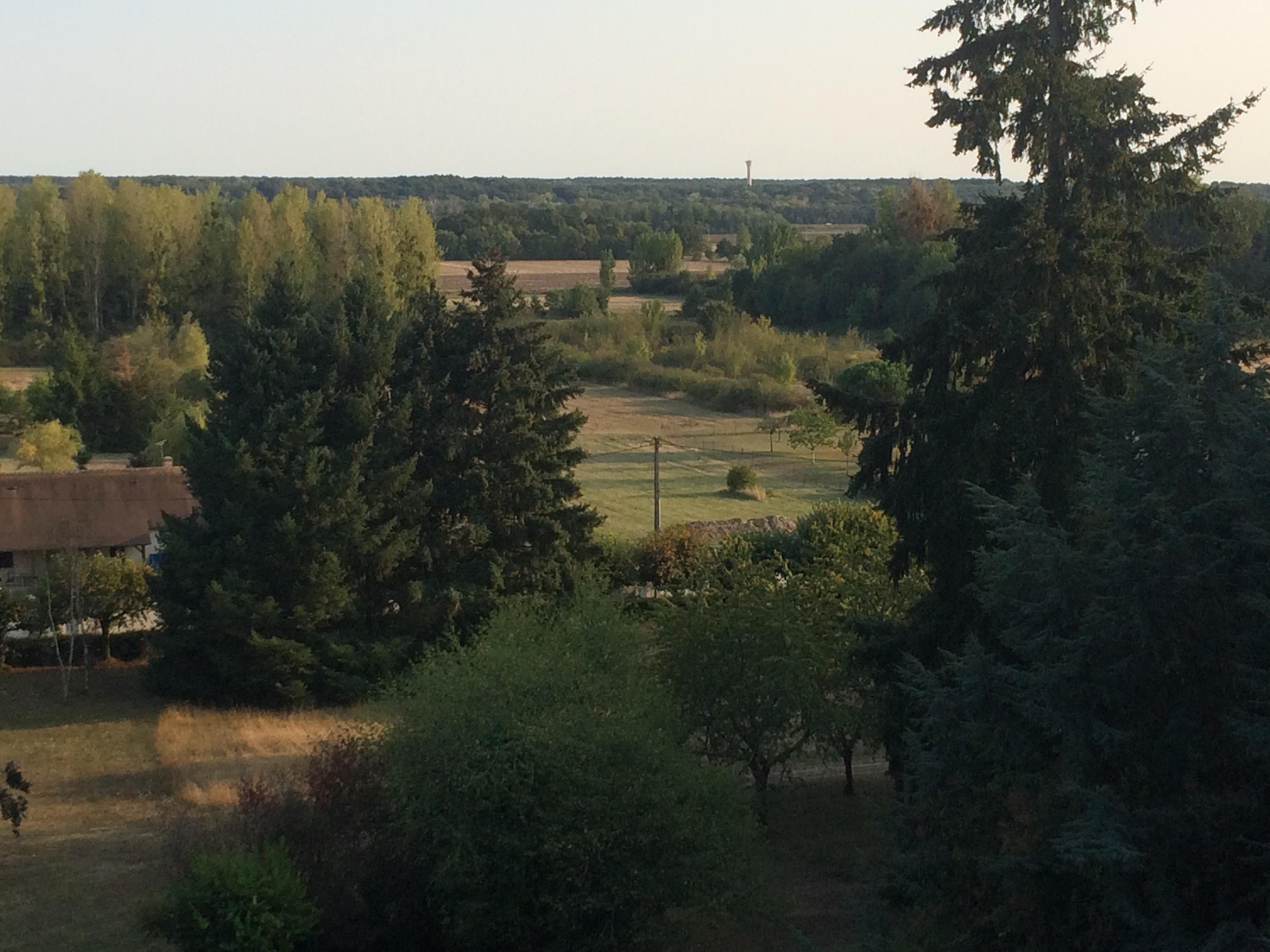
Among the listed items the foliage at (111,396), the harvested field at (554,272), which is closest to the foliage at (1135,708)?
the foliage at (111,396)

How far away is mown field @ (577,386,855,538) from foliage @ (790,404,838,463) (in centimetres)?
77

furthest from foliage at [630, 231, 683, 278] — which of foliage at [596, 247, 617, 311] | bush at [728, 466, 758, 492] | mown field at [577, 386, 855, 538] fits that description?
bush at [728, 466, 758, 492]

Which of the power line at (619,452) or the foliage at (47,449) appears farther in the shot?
the power line at (619,452)

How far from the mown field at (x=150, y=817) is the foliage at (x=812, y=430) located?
26.5 m

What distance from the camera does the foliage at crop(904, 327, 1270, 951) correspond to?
8.60 m

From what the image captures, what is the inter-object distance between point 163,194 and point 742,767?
61.9m

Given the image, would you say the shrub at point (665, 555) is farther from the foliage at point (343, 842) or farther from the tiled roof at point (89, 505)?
the foliage at point (343, 842)

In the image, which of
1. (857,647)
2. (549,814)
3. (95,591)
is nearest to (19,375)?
(95,591)

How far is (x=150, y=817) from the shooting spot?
17.6m

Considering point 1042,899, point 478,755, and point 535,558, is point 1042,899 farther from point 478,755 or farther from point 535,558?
point 535,558

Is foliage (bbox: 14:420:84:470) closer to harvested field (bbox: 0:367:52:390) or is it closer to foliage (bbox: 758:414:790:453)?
harvested field (bbox: 0:367:52:390)

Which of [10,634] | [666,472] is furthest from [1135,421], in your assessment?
[666,472]

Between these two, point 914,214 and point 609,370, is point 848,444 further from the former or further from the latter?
point 914,214

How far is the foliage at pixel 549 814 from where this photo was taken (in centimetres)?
1216
